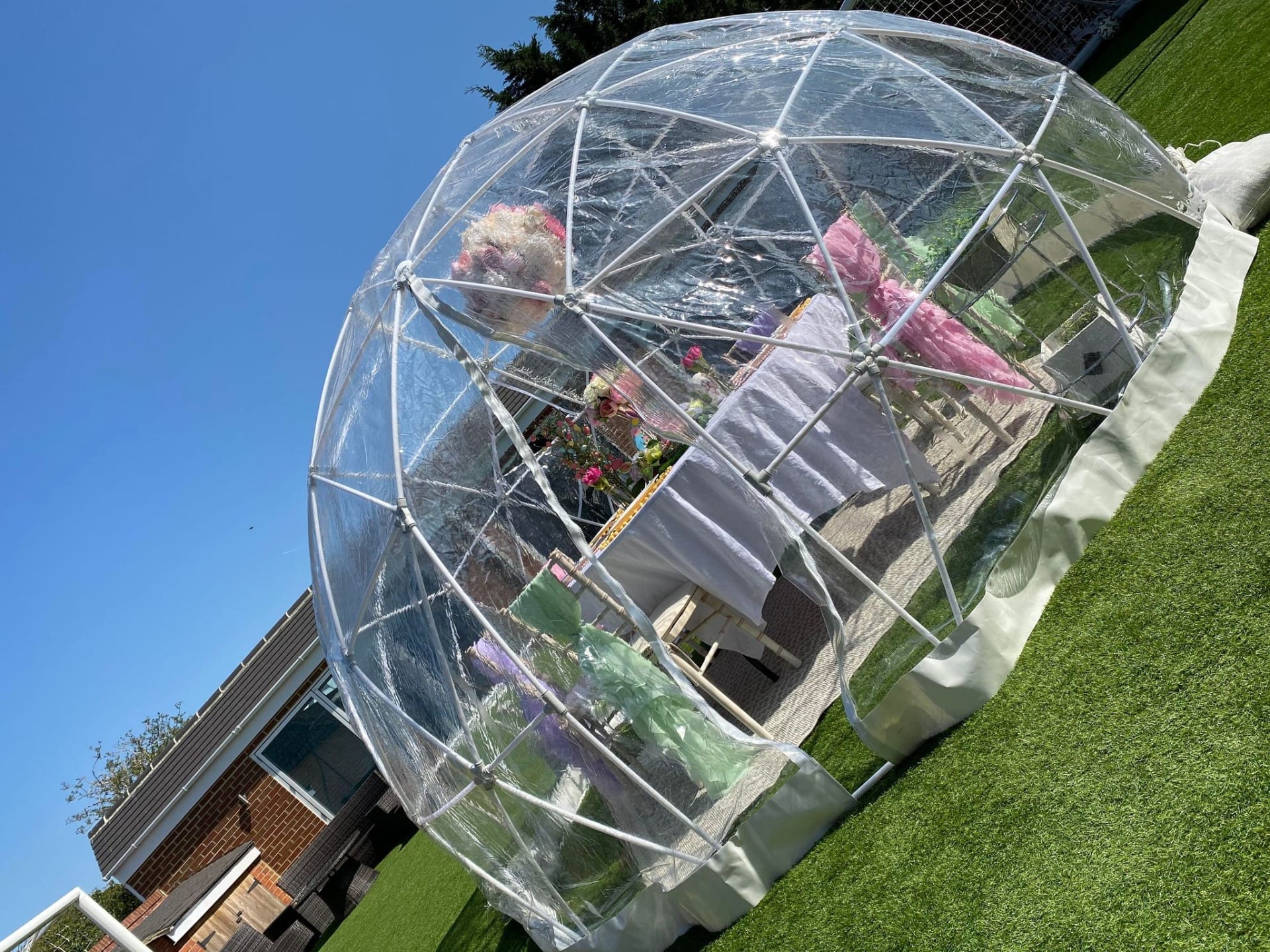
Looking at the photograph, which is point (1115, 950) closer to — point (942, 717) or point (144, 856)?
point (942, 717)

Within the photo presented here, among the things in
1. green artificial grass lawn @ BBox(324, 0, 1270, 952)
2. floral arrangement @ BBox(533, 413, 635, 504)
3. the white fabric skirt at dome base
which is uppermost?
floral arrangement @ BBox(533, 413, 635, 504)

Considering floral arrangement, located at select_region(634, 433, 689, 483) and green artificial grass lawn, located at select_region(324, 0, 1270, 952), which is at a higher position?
floral arrangement, located at select_region(634, 433, 689, 483)

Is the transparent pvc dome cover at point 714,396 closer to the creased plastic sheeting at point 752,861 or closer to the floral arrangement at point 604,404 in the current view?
the creased plastic sheeting at point 752,861

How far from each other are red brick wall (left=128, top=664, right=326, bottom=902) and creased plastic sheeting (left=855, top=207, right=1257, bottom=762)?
38.3 ft

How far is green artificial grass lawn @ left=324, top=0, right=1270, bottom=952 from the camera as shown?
2.92 metres

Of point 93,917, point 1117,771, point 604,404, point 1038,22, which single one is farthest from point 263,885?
point 1038,22

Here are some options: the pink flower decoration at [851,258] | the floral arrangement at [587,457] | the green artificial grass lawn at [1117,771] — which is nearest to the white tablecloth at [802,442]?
the pink flower decoration at [851,258]

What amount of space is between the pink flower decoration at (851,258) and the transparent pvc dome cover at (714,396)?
0.02 metres

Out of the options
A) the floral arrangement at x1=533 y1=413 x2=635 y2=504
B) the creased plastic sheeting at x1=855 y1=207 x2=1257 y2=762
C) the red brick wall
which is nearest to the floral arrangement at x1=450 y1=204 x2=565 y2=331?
the floral arrangement at x1=533 y1=413 x2=635 y2=504

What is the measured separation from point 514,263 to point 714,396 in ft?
4.54

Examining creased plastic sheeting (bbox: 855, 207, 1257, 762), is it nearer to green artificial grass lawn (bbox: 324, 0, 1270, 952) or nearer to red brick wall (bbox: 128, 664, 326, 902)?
green artificial grass lawn (bbox: 324, 0, 1270, 952)

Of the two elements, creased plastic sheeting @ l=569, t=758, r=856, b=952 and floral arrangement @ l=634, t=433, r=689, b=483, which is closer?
creased plastic sheeting @ l=569, t=758, r=856, b=952

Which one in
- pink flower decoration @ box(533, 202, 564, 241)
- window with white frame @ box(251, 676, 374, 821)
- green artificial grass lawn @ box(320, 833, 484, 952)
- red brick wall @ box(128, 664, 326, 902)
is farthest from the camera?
window with white frame @ box(251, 676, 374, 821)

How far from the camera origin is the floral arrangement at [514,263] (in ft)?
16.7
